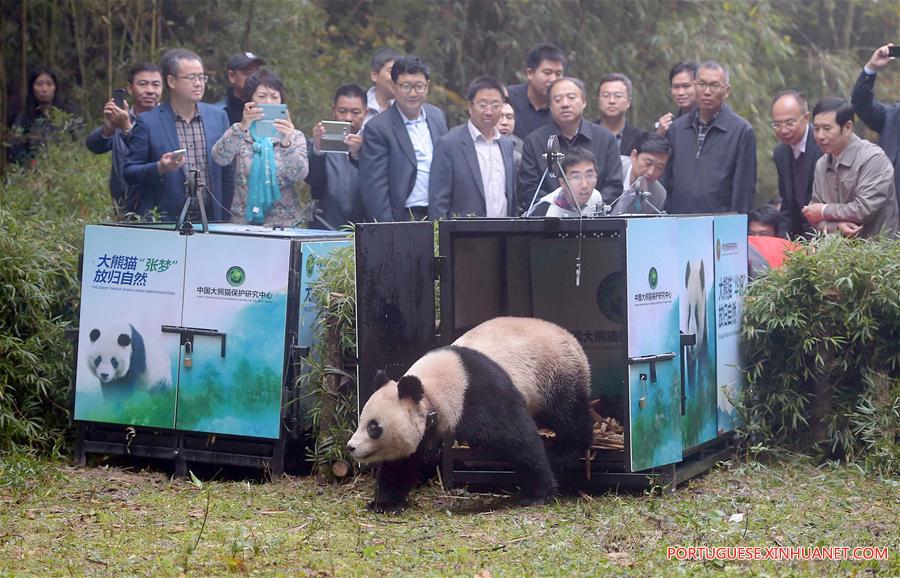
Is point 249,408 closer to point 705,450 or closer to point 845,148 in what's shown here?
point 705,450

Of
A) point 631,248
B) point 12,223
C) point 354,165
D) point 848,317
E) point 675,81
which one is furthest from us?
point 675,81

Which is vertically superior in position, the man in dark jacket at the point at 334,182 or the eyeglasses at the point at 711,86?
Result: the eyeglasses at the point at 711,86

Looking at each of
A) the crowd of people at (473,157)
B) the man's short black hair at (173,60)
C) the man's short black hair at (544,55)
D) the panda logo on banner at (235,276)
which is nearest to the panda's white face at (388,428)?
the panda logo on banner at (235,276)

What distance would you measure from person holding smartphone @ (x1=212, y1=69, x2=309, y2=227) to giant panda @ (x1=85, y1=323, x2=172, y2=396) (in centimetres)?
143

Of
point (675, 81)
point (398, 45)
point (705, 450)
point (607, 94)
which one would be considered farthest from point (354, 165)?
point (398, 45)

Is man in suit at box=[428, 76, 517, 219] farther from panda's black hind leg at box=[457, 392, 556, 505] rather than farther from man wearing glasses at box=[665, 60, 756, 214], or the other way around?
panda's black hind leg at box=[457, 392, 556, 505]

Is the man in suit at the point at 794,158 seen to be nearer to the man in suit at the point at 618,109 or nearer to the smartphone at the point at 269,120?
the man in suit at the point at 618,109

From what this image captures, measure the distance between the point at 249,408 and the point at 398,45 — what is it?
859 cm

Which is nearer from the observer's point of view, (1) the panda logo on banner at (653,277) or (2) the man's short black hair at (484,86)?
(1) the panda logo on banner at (653,277)

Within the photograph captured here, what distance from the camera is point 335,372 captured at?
22.9ft

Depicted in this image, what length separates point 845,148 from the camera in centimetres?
840

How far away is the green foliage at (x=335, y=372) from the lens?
275 inches

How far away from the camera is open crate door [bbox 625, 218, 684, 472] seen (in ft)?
21.2

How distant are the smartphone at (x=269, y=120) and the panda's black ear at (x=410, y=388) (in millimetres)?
2922
